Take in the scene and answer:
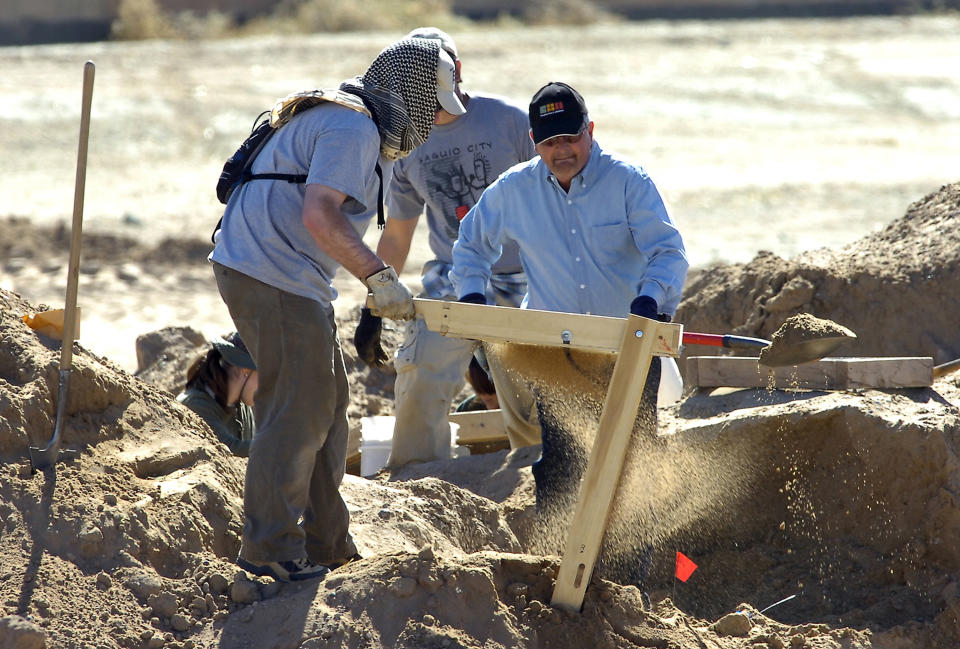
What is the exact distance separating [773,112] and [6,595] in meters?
16.2

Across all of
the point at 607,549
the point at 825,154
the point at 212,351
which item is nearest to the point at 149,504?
the point at 212,351

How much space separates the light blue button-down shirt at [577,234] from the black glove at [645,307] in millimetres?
285

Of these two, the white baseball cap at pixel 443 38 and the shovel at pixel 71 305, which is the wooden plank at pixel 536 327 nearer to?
the shovel at pixel 71 305

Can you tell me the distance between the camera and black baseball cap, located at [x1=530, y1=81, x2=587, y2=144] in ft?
13.9

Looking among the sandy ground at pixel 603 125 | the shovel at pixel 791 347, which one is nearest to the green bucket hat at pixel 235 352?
the shovel at pixel 791 347

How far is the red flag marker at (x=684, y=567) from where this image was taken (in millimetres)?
4730

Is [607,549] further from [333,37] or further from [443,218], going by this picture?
[333,37]

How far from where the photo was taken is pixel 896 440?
179 inches

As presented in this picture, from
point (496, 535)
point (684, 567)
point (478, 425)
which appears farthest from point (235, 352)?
point (684, 567)

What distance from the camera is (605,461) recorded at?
341cm

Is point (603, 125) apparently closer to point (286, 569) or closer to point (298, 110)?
point (298, 110)

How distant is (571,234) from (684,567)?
156 centimetres

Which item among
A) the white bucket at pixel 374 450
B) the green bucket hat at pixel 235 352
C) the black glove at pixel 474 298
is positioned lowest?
the white bucket at pixel 374 450

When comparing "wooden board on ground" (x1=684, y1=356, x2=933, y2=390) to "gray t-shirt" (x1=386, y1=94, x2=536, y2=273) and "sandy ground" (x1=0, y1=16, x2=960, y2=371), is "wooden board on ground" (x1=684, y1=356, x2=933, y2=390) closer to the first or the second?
"gray t-shirt" (x1=386, y1=94, x2=536, y2=273)
